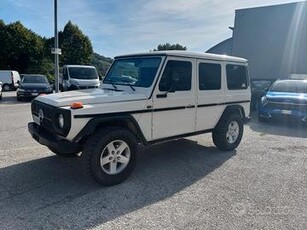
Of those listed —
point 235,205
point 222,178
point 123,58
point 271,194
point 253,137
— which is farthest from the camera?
point 253,137

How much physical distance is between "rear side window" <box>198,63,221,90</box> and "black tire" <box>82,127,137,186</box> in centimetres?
191

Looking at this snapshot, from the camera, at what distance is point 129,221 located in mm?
3359

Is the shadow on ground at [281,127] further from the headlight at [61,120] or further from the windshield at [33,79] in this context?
the windshield at [33,79]

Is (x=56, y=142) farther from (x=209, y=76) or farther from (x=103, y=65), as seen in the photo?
(x=103, y=65)

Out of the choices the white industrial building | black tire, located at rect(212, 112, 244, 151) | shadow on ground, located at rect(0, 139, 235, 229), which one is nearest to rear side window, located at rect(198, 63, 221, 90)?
black tire, located at rect(212, 112, 244, 151)

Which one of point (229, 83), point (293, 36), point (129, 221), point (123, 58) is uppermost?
point (293, 36)

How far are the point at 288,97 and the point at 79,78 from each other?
10.4 m

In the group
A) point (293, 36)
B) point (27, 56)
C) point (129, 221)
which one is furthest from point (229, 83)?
point (27, 56)

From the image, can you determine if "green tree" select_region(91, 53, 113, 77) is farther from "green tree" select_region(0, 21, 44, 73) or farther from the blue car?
"green tree" select_region(0, 21, 44, 73)

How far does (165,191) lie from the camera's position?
4184 millimetres

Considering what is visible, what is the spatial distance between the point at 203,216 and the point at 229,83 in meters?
3.42

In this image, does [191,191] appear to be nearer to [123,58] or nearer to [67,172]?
[67,172]

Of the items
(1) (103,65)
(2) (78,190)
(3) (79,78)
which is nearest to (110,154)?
(2) (78,190)

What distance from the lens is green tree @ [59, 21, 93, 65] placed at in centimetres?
4744
